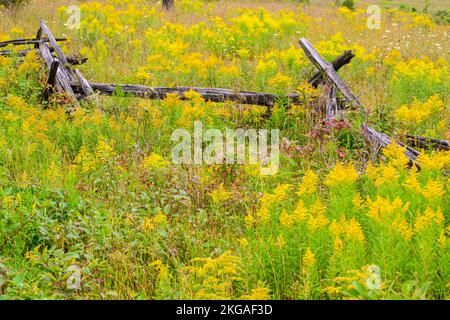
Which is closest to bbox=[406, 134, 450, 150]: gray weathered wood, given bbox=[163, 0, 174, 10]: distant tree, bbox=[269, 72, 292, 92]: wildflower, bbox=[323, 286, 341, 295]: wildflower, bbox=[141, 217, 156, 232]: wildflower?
bbox=[269, 72, 292, 92]: wildflower

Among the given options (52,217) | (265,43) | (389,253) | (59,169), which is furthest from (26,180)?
(265,43)

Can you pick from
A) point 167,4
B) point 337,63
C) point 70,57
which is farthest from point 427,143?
point 167,4

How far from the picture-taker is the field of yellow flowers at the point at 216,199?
3281 mm

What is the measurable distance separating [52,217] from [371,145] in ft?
10.9

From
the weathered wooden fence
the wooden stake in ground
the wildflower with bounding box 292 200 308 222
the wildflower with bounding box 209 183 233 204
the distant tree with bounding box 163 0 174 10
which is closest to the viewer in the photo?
the wildflower with bounding box 292 200 308 222

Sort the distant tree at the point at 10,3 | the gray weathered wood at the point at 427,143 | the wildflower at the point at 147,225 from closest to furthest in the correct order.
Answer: the wildflower at the point at 147,225 < the gray weathered wood at the point at 427,143 < the distant tree at the point at 10,3

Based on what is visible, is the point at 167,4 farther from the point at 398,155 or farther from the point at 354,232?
the point at 354,232

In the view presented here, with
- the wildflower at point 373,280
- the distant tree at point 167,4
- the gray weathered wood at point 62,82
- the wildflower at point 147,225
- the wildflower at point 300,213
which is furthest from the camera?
the distant tree at point 167,4

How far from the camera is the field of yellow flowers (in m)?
3.28

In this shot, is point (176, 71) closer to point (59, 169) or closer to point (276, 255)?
point (59, 169)

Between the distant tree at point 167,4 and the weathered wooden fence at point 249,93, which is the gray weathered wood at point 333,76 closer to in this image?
the weathered wooden fence at point 249,93

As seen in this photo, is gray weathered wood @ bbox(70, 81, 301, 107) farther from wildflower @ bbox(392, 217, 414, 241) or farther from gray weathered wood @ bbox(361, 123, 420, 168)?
wildflower @ bbox(392, 217, 414, 241)

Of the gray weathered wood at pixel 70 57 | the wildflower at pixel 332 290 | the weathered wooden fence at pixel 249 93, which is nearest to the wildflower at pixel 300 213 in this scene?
the wildflower at pixel 332 290

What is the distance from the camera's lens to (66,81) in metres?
7.33
